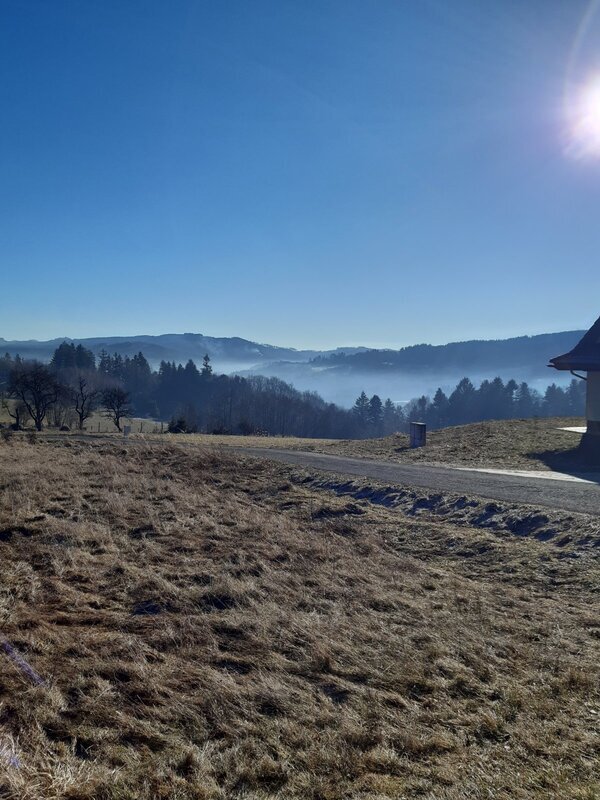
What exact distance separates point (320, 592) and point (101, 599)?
253cm

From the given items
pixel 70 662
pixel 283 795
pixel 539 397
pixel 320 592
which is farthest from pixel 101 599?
pixel 539 397

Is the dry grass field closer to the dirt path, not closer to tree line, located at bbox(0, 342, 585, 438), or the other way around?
the dirt path

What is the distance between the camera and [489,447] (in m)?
19.5

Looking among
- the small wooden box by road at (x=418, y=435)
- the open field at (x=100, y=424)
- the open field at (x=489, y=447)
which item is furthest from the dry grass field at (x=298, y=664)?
the open field at (x=100, y=424)

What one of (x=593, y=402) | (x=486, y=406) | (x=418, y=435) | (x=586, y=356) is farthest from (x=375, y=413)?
(x=593, y=402)

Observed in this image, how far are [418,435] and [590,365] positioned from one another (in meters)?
6.89

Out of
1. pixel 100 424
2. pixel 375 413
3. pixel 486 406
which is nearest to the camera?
pixel 100 424

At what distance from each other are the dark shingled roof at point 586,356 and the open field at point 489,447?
2705 millimetres

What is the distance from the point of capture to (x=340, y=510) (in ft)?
36.1

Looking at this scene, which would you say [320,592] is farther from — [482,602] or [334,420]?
[334,420]

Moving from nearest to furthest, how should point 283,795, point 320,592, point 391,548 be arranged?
point 283,795
point 320,592
point 391,548

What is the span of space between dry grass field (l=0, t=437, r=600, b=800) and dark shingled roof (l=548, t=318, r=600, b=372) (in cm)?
1169

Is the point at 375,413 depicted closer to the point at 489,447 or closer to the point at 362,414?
the point at 362,414

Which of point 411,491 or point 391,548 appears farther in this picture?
point 411,491
